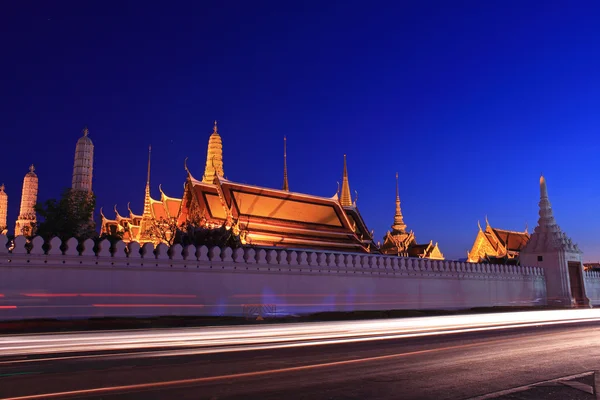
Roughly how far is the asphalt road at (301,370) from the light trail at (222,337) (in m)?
0.17

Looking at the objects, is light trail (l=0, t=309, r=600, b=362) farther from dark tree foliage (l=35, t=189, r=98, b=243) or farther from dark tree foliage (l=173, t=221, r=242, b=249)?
dark tree foliage (l=35, t=189, r=98, b=243)

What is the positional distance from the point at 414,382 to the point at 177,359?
10.6ft

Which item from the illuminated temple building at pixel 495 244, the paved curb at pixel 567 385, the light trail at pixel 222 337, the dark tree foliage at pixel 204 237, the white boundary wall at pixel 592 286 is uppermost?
the illuminated temple building at pixel 495 244

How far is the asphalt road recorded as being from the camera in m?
4.85

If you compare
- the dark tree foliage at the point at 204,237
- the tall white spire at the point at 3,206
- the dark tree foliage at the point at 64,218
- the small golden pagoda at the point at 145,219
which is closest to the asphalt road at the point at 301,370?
the dark tree foliage at the point at 204,237

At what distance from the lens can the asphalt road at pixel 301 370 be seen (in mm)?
4852

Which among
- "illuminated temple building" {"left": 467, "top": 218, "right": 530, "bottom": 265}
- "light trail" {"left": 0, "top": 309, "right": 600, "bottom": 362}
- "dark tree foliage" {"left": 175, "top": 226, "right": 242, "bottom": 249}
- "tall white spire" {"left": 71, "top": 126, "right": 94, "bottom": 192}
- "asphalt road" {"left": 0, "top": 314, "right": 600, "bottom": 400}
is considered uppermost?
"tall white spire" {"left": 71, "top": 126, "right": 94, "bottom": 192}

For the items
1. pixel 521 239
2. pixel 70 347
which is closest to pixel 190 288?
pixel 70 347

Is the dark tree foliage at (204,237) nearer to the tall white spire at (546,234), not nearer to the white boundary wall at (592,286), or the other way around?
the tall white spire at (546,234)

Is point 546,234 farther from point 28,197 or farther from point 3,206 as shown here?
point 3,206

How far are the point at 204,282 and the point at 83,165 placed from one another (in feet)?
94.6

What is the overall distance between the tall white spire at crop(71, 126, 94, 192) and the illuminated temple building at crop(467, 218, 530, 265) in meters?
30.6

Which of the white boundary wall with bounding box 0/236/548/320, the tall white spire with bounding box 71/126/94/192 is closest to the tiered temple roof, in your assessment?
the white boundary wall with bounding box 0/236/548/320

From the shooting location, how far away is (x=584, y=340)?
9.20m
